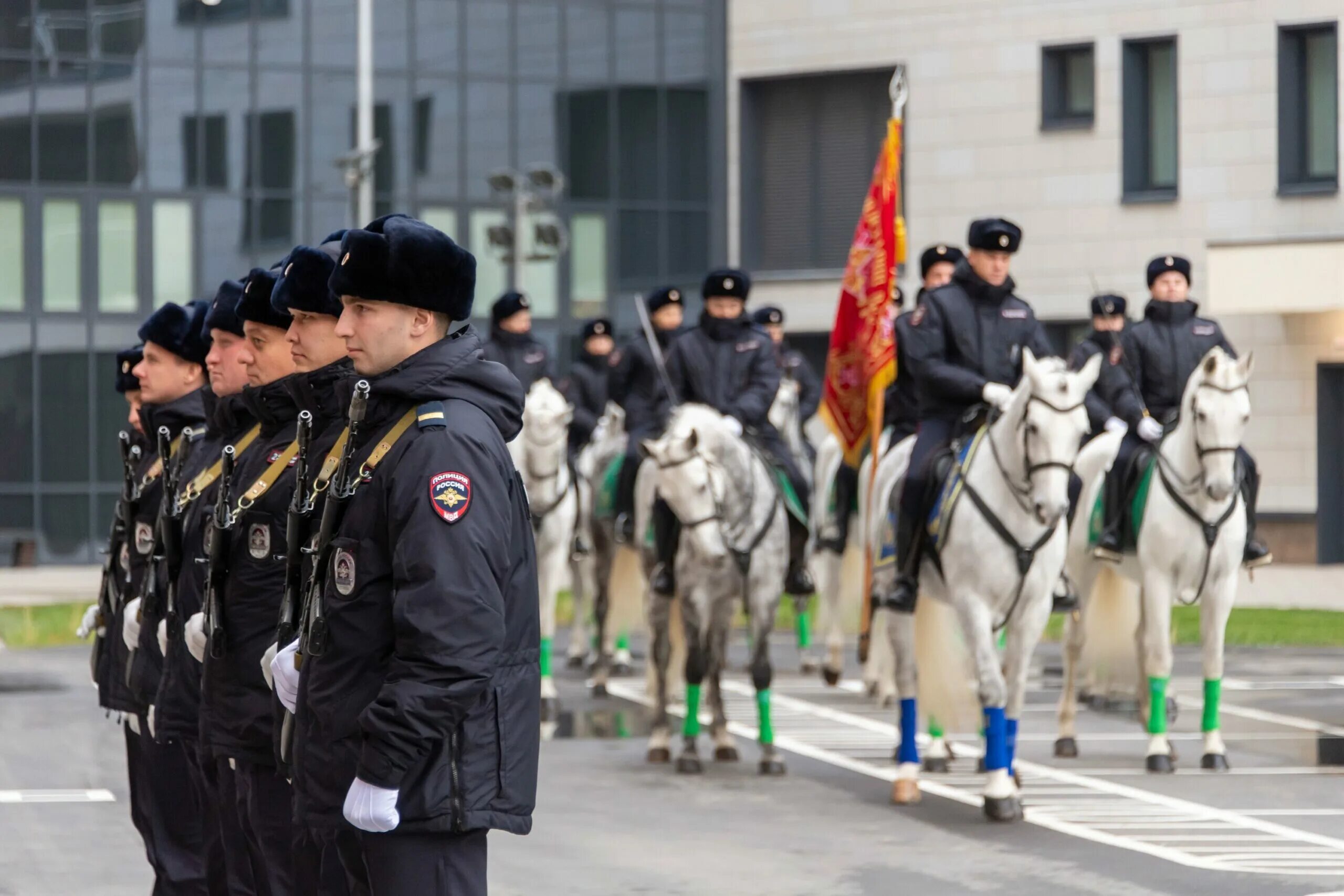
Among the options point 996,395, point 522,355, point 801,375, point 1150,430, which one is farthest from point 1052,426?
point 801,375

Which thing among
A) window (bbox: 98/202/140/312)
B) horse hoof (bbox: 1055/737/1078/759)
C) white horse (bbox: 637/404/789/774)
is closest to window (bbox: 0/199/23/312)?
window (bbox: 98/202/140/312)

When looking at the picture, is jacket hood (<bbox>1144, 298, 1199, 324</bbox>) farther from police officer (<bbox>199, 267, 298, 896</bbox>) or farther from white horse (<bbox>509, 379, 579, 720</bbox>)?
police officer (<bbox>199, 267, 298, 896</bbox>)

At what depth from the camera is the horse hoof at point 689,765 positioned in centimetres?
1296

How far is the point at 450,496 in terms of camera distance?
488cm

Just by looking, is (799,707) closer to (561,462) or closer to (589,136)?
(561,462)

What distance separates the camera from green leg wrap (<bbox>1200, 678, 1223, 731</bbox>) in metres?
13.1

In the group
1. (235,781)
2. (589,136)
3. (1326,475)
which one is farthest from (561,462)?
(589,136)

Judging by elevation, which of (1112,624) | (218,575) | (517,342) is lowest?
(1112,624)

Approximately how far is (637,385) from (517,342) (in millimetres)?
1295

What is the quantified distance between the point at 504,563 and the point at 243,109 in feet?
108

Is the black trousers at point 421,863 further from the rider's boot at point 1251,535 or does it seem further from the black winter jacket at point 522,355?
the black winter jacket at point 522,355

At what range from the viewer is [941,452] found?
39.3 ft

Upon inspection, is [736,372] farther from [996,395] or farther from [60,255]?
[60,255]

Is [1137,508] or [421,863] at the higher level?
[1137,508]
